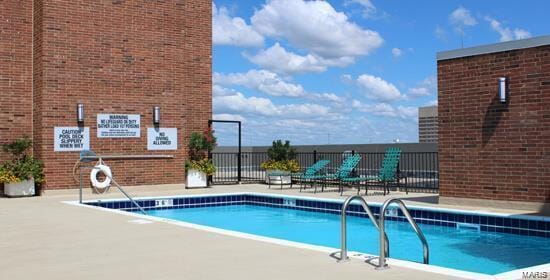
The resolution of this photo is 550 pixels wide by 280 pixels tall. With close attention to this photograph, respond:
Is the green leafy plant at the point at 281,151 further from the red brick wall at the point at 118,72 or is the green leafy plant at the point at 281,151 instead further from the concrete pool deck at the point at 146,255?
the concrete pool deck at the point at 146,255

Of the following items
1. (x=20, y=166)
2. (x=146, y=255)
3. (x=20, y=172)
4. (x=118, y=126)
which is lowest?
(x=146, y=255)

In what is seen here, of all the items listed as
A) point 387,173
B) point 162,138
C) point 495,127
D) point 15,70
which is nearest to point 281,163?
point 162,138

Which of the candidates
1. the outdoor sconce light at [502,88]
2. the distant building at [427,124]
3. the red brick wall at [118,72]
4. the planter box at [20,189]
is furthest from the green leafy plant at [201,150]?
the distant building at [427,124]

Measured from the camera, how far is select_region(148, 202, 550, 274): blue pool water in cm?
739

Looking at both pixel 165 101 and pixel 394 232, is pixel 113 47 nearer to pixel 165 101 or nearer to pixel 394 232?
pixel 165 101

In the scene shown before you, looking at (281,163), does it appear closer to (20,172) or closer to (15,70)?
(20,172)

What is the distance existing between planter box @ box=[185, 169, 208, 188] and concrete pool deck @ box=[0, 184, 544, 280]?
723 centimetres

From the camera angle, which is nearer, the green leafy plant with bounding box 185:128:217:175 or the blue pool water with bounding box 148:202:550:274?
the blue pool water with bounding box 148:202:550:274

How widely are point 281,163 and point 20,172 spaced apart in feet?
24.4

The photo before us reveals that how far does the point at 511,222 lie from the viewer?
29.3ft

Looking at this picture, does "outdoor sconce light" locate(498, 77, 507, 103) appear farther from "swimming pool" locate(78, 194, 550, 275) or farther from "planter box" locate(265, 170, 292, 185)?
"planter box" locate(265, 170, 292, 185)

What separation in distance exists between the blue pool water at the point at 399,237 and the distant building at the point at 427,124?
17777 millimetres

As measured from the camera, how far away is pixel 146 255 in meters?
5.77

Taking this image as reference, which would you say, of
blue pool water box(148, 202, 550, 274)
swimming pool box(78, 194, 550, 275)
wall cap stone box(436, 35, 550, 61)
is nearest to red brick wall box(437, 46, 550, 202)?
wall cap stone box(436, 35, 550, 61)
